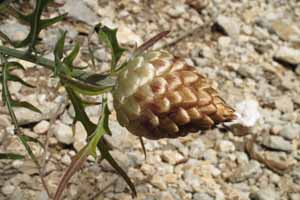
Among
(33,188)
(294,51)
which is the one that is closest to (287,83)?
(294,51)

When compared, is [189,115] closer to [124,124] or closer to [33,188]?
[124,124]

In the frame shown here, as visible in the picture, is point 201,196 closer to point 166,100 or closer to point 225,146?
point 225,146

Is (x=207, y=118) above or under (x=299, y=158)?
above

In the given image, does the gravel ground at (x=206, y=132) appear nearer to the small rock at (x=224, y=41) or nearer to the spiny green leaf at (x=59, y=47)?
the small rock at (x=224, y=41)

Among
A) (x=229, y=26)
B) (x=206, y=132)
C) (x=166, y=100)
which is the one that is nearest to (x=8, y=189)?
(x=206, y=132)

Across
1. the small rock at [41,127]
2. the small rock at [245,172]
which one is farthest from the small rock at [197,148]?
the small rock at [41,127]

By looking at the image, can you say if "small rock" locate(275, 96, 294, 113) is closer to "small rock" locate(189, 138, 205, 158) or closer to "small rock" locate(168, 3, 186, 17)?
"small rock" locate(189, 138, 205, 158)

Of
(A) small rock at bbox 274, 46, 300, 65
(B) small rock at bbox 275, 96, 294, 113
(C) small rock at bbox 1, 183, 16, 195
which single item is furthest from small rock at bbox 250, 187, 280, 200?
(C) small rock at bbox 1, 183, 16, 195

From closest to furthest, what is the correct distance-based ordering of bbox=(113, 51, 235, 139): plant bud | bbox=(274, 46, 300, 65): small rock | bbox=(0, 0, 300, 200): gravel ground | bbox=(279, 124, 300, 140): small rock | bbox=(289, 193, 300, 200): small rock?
bbox=(113, 51, 235, 139): plant bud, bbox=(0, 0, 300, 200): gravel ground, bbox=(289, 193, 300, 200): small rock, bbox=(279, 124, 300, 140): small rock, bbox=(274, 46, 300, 65): small rock
